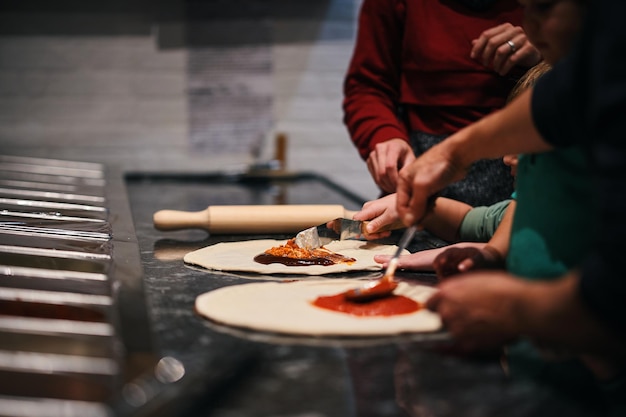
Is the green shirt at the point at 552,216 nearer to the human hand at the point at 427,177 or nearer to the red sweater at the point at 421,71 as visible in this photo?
the human hand at the point at 427,177

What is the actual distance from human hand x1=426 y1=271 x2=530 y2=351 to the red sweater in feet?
3.24

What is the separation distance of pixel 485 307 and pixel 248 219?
0.90m

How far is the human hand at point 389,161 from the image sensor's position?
1636 mm

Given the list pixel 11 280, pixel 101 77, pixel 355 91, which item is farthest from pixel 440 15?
pixel 101 77

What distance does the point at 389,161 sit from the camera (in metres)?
1.64

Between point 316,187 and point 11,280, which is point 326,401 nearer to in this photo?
point 11,280

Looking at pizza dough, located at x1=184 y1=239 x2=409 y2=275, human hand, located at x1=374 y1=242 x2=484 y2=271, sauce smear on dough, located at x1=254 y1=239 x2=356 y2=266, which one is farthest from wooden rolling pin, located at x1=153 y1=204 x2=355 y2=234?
human hand, located at x1=374 y1=242 x2=484 y2=271

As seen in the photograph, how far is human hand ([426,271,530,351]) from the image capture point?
76 centimetres

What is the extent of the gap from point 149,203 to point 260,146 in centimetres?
117

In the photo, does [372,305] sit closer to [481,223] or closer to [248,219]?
[481,223]

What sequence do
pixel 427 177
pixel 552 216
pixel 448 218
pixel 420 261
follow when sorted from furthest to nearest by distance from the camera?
pixel 448 218, pixel 420 261, pixel 427 177, pixel 552 216

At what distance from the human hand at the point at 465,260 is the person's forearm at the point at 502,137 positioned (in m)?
0.19

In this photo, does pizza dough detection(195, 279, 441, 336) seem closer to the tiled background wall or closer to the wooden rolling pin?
the wooden rolling pin

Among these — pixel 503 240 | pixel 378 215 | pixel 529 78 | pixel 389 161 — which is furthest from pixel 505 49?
pixel 503 240
